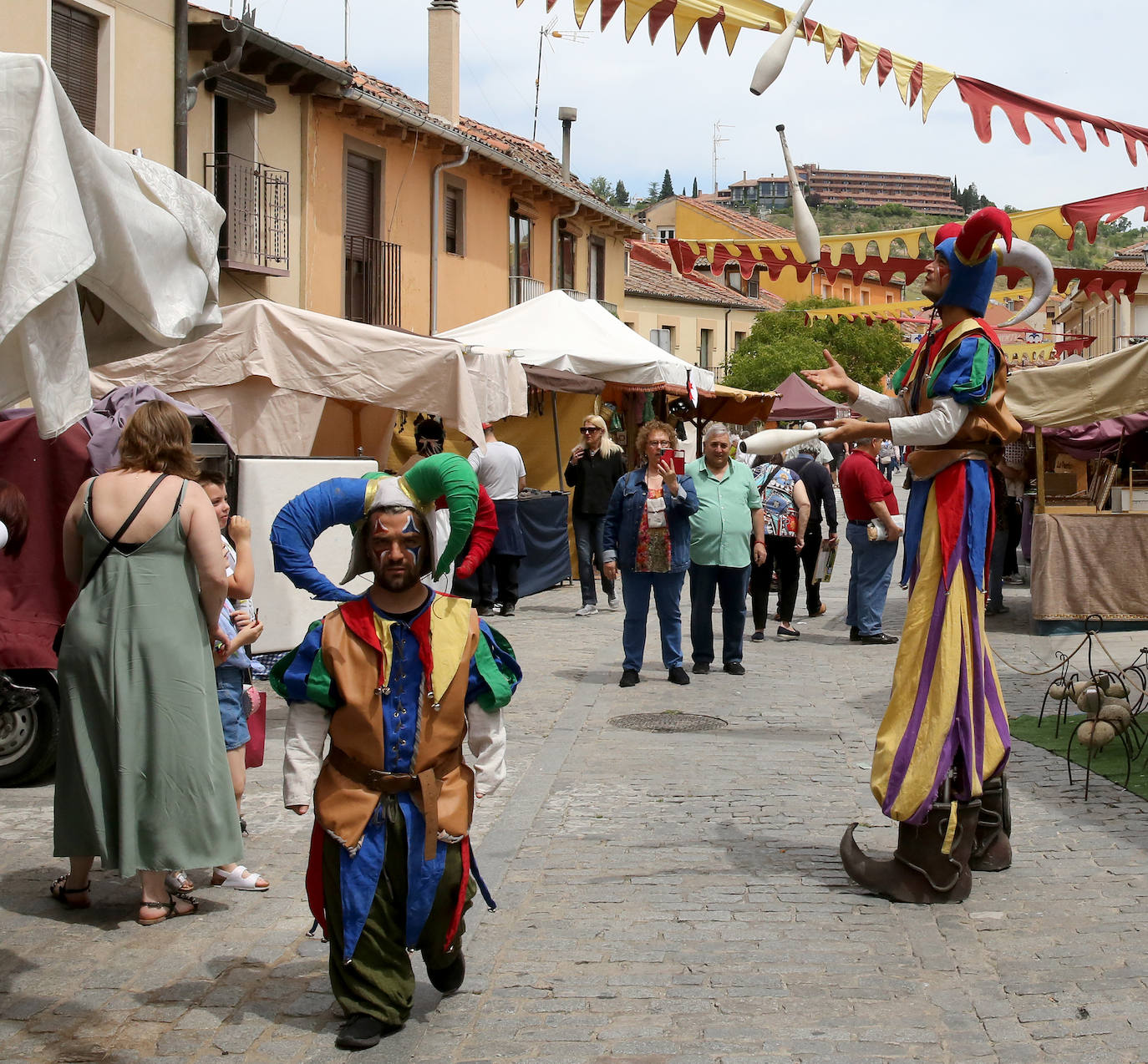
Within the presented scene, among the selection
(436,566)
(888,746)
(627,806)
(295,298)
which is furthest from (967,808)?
(295,298)

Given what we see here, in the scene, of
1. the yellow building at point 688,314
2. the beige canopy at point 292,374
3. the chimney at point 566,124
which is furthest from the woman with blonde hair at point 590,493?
the yellow building at point 688,314

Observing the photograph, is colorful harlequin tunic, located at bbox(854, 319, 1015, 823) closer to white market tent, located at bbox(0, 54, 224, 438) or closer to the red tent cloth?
white market tent, located at bbox(0, 54, 224, 438)

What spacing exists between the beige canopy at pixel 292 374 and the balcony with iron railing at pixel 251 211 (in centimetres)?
813

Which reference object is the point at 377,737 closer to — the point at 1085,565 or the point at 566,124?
the point at 1085,565

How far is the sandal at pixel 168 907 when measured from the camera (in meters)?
5.18

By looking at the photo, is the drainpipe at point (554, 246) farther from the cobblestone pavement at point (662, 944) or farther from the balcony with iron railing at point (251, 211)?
the cobblestone pavement at point (662, 944)

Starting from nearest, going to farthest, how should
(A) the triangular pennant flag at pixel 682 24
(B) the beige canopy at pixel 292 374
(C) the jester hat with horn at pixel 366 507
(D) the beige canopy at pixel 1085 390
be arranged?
(C) the jester hat with horn at pixel 366 507 → (A) the triangular pennant flag at pixel 682 24 → (B) the beige canopy at pixel 292 374 → (D) the beige canopy at pixel 1085 390

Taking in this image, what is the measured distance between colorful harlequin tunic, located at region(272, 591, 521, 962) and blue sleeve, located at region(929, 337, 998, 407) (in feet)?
7.32

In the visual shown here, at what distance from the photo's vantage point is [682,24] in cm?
573

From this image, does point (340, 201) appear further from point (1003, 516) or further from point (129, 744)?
point (129, 744)

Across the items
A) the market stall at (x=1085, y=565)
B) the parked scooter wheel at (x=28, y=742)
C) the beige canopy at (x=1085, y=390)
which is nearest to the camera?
the parked scooter wheel at (x=28, y=742)

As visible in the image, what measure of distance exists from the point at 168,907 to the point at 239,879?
379 mm

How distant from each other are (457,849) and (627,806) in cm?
286

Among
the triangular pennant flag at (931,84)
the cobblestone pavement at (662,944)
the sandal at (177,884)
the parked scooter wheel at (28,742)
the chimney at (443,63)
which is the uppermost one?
the chimney at (443,63)
